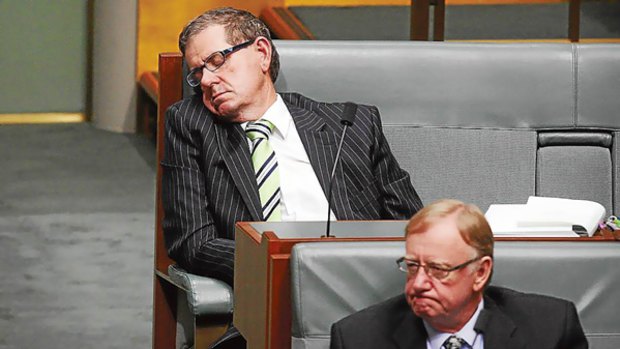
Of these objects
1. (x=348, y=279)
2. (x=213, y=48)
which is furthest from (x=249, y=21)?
(x=348, y=279)

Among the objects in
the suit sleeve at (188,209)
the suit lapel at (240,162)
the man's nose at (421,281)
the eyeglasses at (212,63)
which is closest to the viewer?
the man's nose at (421,281)

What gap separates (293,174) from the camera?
2904 millimetres

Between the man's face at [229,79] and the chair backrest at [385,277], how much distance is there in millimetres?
1009

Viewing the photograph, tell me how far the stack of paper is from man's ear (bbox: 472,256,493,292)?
34 centimetres

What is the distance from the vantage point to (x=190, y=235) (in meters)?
2.75

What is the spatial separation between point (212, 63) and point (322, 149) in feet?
1.03

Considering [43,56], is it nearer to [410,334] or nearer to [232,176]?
[232,176]

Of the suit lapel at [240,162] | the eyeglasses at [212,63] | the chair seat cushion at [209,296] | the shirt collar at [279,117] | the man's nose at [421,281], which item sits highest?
the eyeglasses at [212,63]

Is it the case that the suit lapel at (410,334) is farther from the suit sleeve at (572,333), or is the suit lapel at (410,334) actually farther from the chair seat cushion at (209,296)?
the chair seat cushion at (209,296)

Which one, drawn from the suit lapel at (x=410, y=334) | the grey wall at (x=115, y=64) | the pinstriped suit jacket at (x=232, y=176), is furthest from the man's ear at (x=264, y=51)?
the grey wall at (x=115, y=64)

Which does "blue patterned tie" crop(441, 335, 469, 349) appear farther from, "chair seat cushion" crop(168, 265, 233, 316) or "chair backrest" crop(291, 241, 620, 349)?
"chair seat cushion" crop(168, 265, 233, 316)

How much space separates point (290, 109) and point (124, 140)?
3736 mm

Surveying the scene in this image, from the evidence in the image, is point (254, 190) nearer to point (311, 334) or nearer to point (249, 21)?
point (249, 21)

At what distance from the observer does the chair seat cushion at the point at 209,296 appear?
98.9 inches
